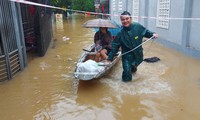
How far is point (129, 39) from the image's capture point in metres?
5.96

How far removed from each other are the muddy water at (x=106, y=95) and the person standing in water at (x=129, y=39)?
543 mm

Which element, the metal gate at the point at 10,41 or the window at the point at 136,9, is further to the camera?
the window at the point at 136,9

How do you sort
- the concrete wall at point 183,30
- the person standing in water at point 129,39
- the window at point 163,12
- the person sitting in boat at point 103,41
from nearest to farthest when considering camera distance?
the person standing in water at point 129,39 → the person sitting in boat at point 103,41 → the concrete wall at point 183,30 → the window at point 163,12

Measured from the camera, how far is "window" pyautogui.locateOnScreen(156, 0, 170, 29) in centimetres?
1088

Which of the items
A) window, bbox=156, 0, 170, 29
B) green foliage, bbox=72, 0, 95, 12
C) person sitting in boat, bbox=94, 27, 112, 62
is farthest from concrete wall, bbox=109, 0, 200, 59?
green foliage, bbox=72, 0, 95, 12

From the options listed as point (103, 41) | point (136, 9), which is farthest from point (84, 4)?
point (103, 41)

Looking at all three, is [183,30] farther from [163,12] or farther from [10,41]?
[10,41]

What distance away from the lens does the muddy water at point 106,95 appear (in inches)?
181

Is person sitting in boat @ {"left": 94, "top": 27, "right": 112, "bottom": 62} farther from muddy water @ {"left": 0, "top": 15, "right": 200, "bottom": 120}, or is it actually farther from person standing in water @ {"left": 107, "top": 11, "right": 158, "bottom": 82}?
person standing in water @ {"left": 107, "top": 11, "right": 158, "bottom": 82}

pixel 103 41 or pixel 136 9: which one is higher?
pixel 136 9

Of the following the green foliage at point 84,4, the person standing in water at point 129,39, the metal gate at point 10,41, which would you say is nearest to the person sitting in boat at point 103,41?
the person standing in water at point 129,39

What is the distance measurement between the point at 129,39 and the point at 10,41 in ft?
11.7

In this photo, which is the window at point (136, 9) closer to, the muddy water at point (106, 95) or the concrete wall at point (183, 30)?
the concrete wall at point (183, 30)

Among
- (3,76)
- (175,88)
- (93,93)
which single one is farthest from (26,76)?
(175,88)
